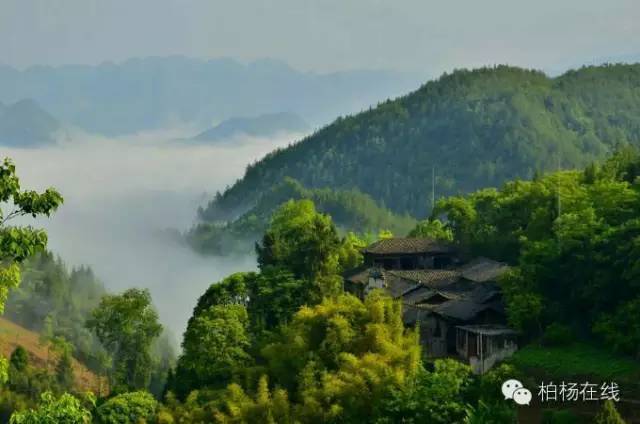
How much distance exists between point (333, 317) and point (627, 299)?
39.3ft

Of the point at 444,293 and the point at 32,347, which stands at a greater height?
the point at 444,293

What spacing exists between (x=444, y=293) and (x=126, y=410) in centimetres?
1793

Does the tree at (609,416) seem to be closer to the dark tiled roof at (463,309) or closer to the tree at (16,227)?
the dark tiled roof at (463,309)

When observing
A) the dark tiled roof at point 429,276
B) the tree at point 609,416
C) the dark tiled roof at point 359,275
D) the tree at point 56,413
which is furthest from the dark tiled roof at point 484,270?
the tree at point 56,413

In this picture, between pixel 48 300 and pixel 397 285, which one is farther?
pixel 48 300

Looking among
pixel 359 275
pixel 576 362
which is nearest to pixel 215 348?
pixel 359 275

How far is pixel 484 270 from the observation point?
53000 mm

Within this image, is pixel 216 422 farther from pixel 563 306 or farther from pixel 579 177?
pixel 579 177

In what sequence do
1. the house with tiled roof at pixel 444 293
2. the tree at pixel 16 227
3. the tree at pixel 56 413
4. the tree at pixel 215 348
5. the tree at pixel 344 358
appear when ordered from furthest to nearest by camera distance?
the tree at pixel 215 348, the house with tiled roof at pixel 444 293, the tree at pixel 344 358, the tree at pixel 56 413, the tree at pixel 16 227

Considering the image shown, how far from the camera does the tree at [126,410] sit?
51.8 m

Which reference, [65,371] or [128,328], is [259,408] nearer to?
[128,328]

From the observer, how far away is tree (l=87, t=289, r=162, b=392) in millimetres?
64188

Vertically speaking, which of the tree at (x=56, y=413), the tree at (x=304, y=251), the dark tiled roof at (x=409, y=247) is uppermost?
the dark tiled roof at (x=409, y=247)

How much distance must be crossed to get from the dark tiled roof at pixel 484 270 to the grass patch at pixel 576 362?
10502 millimetres
